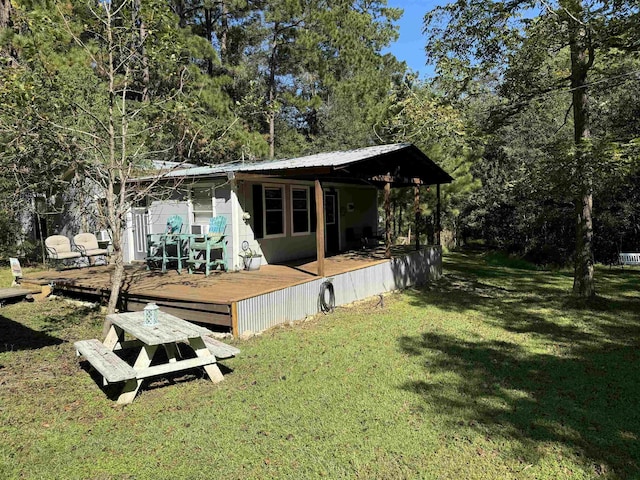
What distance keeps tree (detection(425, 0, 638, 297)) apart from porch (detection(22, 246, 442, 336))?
385 centimetres

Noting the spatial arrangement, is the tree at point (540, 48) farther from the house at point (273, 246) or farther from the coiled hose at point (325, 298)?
the coiled hose at point (325, 298)

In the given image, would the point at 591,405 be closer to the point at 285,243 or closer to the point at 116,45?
the point at 116,45

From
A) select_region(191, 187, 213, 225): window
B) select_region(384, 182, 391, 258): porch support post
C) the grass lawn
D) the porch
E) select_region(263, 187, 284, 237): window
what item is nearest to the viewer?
the grass lawn

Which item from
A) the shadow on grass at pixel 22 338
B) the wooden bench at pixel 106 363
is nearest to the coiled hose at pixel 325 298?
the wooden bench at pixel 106 363

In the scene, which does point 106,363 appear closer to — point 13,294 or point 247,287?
point 247,287

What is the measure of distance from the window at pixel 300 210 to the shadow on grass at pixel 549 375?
346 centimetres

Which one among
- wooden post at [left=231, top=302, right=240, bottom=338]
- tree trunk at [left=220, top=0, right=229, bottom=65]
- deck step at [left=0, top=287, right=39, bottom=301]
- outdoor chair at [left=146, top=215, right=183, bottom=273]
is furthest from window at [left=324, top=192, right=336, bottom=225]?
tree trunk at [left=220, top=0, right=229, bottom=65]

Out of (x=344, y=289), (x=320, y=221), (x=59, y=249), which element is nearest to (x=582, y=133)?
(x=320, y=221)

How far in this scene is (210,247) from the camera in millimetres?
8227

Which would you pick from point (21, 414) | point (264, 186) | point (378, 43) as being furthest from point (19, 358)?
point (378, 43)

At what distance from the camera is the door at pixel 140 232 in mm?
9914

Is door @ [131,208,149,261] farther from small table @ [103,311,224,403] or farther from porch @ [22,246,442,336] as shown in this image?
small table @ [103,311,224,403]

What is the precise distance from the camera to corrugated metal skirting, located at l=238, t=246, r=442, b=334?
5.84 m

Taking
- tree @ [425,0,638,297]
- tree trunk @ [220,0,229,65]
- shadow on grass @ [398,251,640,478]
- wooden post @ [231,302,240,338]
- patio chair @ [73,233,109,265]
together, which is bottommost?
shadow on grass @ [398,251,640,478]
